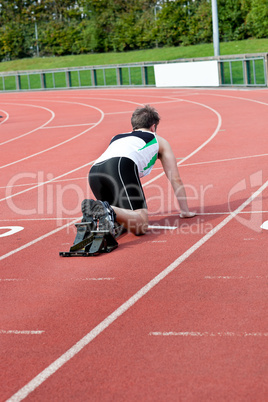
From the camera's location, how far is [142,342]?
15.1ft

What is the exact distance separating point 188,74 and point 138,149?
1174 inches

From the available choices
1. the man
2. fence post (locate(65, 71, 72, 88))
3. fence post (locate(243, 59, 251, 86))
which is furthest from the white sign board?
the man

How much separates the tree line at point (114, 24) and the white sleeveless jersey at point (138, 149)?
50.2 metres

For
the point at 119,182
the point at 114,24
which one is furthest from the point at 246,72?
the point at 114,24

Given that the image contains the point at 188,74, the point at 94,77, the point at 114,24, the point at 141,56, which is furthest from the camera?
the point at 114,24

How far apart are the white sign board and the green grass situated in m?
7.86

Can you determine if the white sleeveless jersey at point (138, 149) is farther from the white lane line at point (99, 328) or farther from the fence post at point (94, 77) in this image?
the fence post at point (94, 77)

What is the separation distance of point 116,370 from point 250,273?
7.11ft

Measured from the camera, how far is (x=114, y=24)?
233 ft

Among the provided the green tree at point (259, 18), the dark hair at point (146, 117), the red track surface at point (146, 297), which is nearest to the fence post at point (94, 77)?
the green tree at point (259, 18)

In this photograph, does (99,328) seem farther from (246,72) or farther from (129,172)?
(246,72)

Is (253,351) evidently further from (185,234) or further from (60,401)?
(185,234)

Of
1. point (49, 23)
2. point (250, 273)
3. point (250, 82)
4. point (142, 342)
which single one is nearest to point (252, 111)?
point (250, 82)

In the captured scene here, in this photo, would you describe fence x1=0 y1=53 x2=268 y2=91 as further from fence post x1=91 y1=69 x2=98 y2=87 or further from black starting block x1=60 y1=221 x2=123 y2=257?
black starting block x1=60 y1=221 x2=123 y2=257
